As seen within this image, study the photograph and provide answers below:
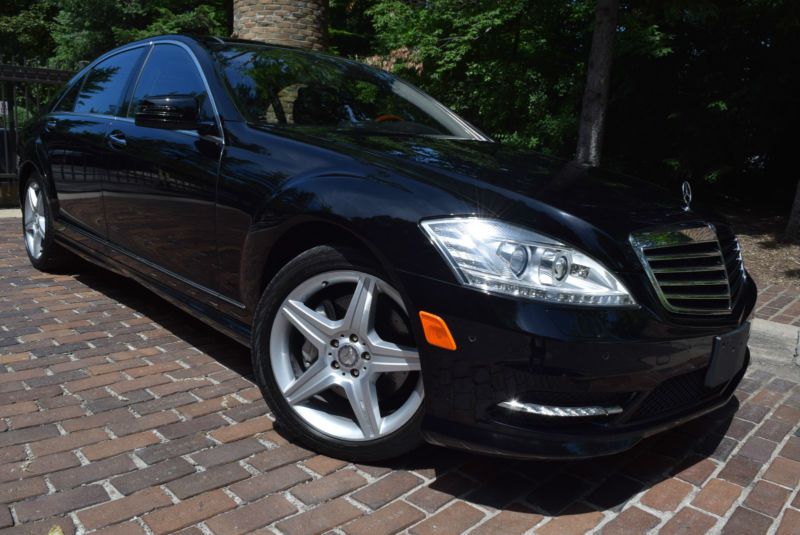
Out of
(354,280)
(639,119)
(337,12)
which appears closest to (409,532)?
(354,280)

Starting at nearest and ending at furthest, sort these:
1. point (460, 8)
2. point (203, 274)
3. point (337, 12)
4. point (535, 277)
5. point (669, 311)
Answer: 1. point (535, 277)
2. point (669, 311)
3. point (203, 274)
4. point (460, 8)
5. point (337, 12)

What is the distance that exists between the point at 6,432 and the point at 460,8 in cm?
1000

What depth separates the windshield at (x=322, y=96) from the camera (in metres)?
3.16

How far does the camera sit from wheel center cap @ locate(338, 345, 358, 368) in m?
2.44

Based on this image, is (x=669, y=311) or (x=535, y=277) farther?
(x=669, y=311)

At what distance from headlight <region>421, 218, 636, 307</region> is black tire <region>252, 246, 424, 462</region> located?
0.89 ft

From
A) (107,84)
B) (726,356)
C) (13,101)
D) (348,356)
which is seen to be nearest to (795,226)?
(726,356)

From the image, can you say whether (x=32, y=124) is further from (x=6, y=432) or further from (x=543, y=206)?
(x=543, y=206)

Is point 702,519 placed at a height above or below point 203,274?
below

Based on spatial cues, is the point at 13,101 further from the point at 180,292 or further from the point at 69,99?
the point at 180,292

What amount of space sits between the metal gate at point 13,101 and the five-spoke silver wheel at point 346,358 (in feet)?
24.1

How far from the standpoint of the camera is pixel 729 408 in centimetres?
324

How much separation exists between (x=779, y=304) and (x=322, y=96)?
3.78 meters

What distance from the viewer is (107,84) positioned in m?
4.35
